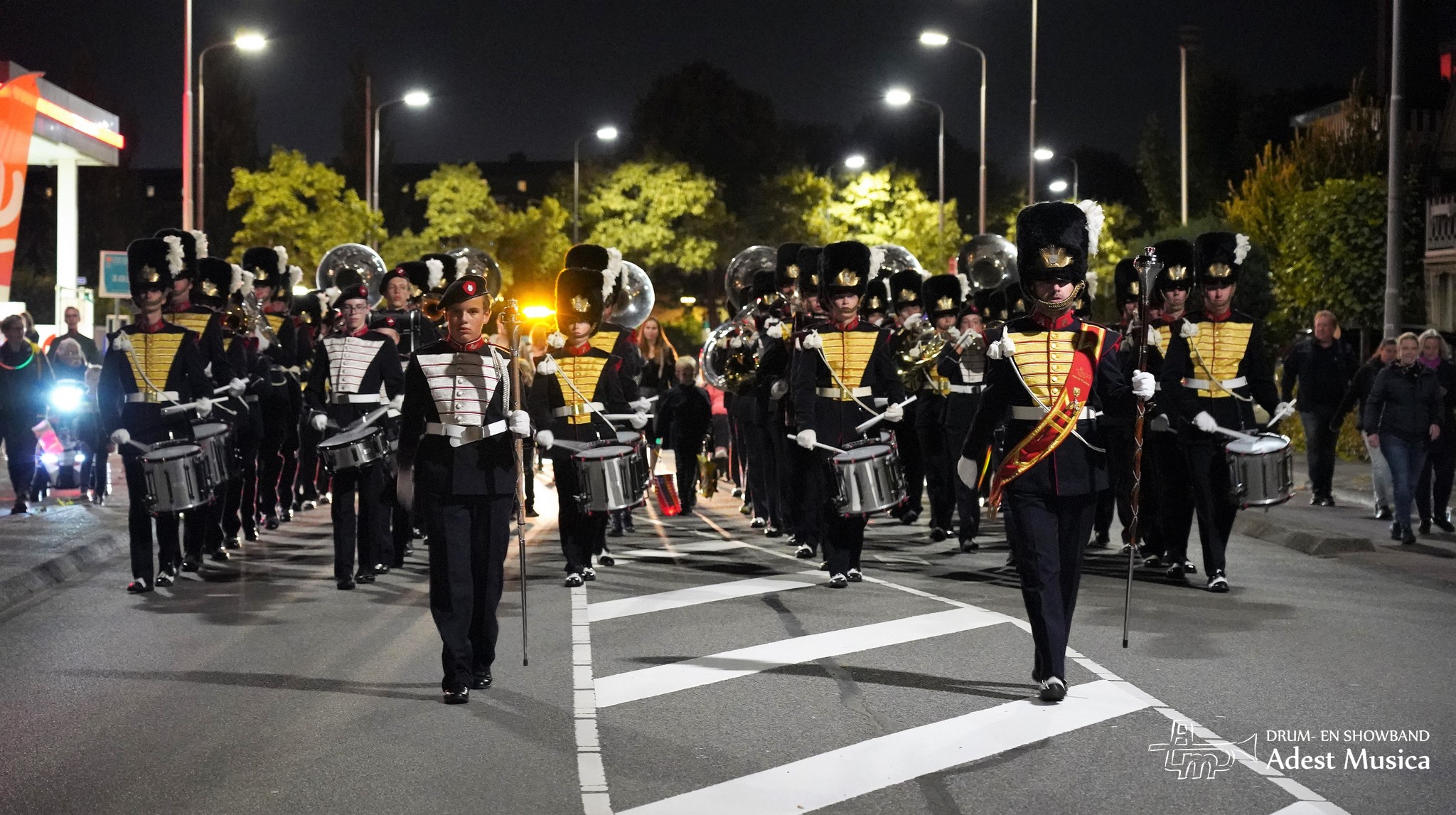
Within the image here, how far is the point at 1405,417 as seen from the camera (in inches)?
637

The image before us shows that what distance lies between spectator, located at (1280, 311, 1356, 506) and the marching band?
3731 mm

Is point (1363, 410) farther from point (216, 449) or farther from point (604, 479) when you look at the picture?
point (216, 449)

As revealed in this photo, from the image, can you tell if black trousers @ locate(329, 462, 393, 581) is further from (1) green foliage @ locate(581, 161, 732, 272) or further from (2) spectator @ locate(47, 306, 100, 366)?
(1) green foliage @ locate(581, 161, 732, 272)

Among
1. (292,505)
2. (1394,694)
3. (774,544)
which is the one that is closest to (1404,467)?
(774,544)

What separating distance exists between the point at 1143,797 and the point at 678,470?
46.0 ft

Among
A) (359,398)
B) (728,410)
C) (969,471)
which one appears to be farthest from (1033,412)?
(728,410)

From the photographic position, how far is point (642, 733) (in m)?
7.93

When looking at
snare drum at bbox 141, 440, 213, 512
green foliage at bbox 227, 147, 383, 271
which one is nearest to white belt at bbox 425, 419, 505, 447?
snare drum at bbox 141, 440, 213, 512

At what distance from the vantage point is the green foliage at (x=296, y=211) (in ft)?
154

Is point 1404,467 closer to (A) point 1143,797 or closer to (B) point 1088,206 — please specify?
(B) point 1088,206

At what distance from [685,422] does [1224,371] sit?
8781 mm

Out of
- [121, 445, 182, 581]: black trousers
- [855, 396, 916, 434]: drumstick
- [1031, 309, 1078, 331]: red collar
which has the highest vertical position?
[1031, 309, 1078, 331]: red collar

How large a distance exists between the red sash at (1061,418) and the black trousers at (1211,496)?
3.70 meters

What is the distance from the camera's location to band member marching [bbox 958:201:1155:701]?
8.77 m
